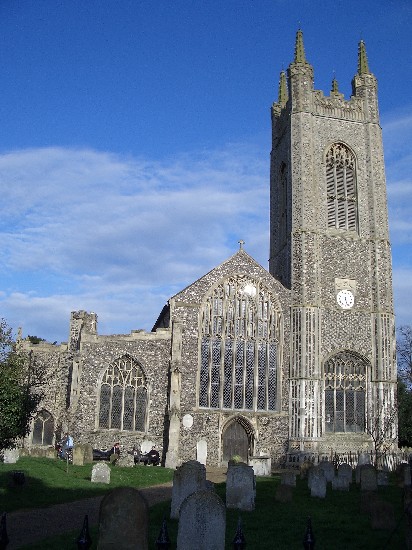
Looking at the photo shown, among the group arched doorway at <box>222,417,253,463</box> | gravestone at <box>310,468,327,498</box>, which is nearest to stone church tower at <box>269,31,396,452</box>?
arched doorway at <box>222,417,253,463</box>

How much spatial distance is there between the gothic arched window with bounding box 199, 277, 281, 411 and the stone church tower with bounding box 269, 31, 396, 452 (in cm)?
113

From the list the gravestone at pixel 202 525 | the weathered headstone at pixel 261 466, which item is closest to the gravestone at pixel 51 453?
the weathered headstone at pixel 261 466

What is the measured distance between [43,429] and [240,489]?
1768 centimetres

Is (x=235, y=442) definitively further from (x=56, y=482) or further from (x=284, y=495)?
(x=284, y=495)

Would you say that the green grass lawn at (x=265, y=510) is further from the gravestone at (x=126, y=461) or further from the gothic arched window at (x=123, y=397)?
the gothic arched window at (x=123, y=397)

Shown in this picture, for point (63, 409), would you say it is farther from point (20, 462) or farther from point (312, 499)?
point (312, 499)

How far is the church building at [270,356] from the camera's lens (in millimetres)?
25984

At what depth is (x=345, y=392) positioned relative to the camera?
27.0 m

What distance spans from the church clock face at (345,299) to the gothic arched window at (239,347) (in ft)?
10.3

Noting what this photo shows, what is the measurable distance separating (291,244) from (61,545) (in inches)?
840

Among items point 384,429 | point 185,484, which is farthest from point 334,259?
point 185,484

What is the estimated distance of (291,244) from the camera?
94.6 feet

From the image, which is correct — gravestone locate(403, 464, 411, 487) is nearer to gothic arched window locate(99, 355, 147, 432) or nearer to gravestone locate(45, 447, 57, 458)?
gothic arched window locate(99, 355, 147, 432)

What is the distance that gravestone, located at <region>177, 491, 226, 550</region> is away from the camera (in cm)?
797
